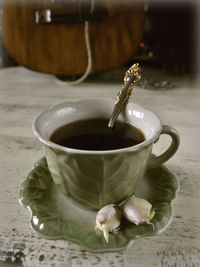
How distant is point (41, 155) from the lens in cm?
56

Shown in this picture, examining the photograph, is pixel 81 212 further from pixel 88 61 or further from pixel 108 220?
pixel 88 61

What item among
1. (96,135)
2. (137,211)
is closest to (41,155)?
(96,135)

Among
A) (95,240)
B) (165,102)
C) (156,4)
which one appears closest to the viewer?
(95,240)

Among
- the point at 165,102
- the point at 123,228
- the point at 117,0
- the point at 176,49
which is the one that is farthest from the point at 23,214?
the point at 176,49

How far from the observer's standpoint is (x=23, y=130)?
A: 2.18ft

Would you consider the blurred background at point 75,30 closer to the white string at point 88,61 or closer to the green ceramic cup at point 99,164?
the white string at point 88,61

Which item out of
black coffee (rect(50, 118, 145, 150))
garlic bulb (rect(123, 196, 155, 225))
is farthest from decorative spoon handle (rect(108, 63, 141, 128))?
garlic bulb (rect(123, 196, 155, 225))

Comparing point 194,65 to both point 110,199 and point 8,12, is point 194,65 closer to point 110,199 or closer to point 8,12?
point 8,12

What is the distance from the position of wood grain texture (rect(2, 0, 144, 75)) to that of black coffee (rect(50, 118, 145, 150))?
0.44 meters

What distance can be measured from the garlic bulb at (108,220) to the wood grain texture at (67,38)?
23.0 inches

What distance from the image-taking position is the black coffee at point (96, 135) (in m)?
0.43

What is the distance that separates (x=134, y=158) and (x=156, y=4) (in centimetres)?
75

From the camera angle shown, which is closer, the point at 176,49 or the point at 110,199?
the point at 110,199

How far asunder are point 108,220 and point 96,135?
5.7 inches
